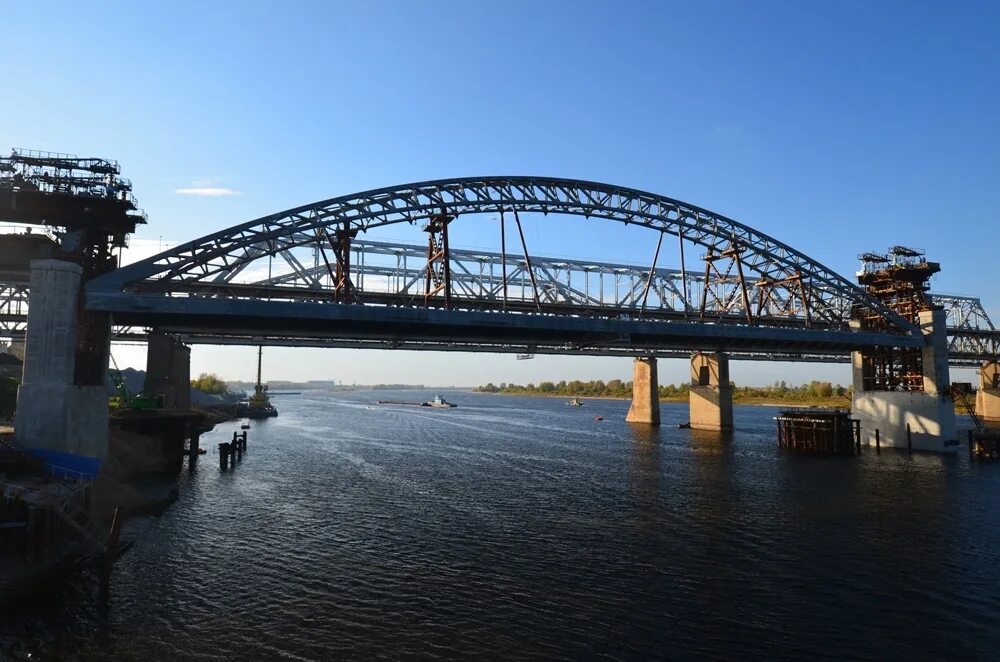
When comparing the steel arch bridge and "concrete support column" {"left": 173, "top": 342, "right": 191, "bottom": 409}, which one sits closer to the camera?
the steel arch bridge

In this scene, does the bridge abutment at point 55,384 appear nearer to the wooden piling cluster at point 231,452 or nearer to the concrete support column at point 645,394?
the wooden piling cluster at point 231,452

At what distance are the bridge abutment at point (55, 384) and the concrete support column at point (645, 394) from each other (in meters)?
77.3

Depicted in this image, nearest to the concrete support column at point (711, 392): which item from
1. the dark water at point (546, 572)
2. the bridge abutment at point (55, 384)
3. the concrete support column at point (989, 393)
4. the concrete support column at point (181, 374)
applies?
the dark water at point (546, 572)

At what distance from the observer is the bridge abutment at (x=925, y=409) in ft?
200

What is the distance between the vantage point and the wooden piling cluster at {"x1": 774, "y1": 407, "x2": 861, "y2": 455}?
6150 cm

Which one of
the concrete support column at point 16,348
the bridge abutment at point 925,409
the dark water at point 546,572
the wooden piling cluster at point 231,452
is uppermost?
the concrete support column at point 16,348

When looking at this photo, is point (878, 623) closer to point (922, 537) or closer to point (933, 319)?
point (922, 537)

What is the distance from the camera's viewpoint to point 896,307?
6831 centimetres

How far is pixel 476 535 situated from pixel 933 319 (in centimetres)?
5796

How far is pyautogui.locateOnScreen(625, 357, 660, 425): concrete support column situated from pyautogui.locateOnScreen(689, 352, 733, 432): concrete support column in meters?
7.69

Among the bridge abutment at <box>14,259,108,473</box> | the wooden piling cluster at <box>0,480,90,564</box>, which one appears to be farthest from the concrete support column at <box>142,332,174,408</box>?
A: the wooden piling cluster at <box>0,480,90,564</box>

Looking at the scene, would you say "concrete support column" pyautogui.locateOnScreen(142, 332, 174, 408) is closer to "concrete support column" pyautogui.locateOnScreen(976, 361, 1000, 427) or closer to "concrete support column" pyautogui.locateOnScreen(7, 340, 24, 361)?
"concrete support column" pyautogui.locateOnScreen(7, 340, 24, 361)

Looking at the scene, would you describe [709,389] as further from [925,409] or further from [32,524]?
[32,524]

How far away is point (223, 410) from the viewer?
112 metres
